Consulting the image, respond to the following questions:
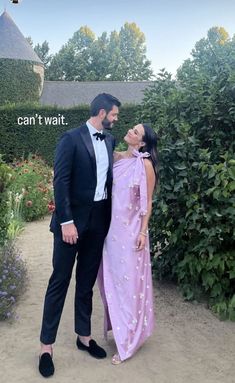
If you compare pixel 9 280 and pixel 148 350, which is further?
pixel 9 280

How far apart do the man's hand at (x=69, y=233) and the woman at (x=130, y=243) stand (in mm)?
380

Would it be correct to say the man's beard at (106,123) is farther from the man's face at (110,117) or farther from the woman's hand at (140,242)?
the woman's hand at (140,242)

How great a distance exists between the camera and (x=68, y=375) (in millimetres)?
2953

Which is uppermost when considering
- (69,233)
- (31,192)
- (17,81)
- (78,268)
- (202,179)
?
(17,81)

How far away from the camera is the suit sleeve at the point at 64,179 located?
279 cm

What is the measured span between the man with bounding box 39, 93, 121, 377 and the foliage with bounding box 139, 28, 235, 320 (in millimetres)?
948

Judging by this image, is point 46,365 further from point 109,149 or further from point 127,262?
point 109,149

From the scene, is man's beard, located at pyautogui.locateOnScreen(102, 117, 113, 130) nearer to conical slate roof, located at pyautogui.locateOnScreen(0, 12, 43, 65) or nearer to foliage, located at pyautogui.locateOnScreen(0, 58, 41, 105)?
foliage, located at pyautogui.locateOnScreen(0, 58, 41, 105)

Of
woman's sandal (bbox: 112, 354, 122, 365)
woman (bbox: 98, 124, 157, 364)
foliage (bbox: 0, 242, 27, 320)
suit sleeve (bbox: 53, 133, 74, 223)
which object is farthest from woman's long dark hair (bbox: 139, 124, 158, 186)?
foliage (bbox: 0, 242, 27, 320)

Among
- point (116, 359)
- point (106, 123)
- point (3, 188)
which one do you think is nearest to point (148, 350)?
point (116, 359)

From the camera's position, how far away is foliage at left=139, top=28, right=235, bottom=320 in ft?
12.4

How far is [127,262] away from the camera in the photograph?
3137 mm

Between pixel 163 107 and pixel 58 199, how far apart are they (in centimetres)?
205

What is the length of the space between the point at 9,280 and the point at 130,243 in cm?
167
